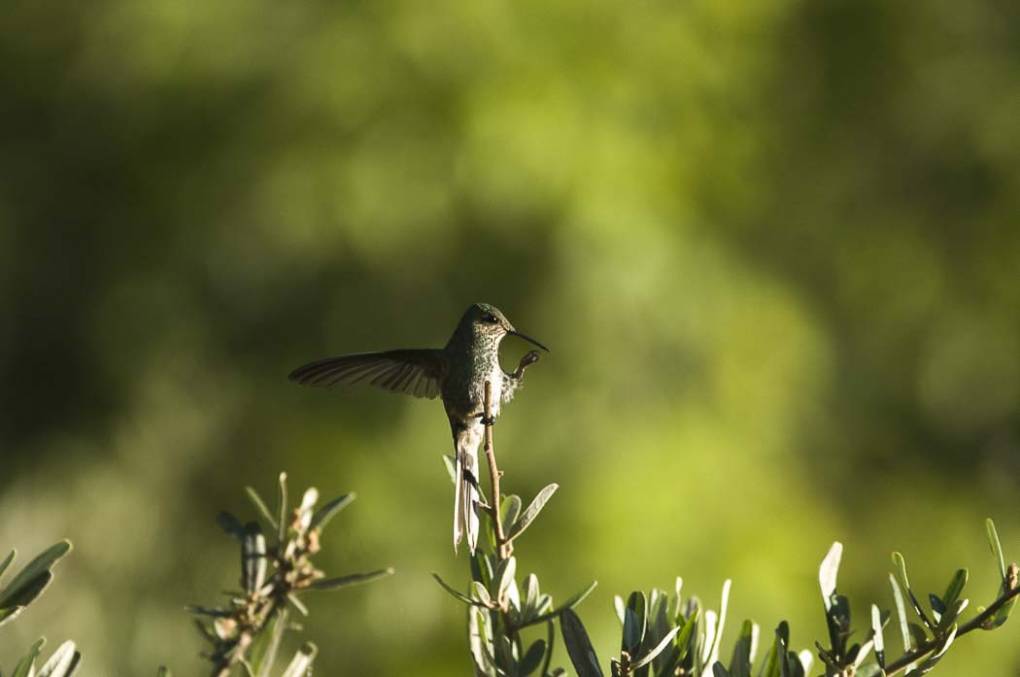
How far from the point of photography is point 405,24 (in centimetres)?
590

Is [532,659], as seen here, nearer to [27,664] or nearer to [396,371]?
[27,664]

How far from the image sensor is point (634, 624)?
54.3 inches

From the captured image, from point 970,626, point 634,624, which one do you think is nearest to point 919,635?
point 970,626

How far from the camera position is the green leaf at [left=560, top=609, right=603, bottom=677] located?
1.39 meters

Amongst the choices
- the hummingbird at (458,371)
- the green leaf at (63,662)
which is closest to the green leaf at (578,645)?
the green leaf at (63,662)

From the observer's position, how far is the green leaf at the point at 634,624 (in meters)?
1.35

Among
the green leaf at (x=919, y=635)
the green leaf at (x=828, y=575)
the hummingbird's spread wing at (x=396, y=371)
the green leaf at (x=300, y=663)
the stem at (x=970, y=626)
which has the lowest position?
the stem at (x=970, y=626)

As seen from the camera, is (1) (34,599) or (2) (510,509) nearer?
(1) (34,599)

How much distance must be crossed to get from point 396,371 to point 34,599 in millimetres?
1526

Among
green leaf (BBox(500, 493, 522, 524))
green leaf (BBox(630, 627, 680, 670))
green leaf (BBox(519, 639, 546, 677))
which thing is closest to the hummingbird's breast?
green leaf (BBox(500, 493, 522, 524))

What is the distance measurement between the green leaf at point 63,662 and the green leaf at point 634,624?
0.51 m

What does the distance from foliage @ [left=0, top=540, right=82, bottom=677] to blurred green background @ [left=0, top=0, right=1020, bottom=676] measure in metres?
3.46

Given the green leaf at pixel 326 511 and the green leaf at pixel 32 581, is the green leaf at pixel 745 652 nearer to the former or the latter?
the green leaf at pixel 326 511

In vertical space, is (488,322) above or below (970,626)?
above
